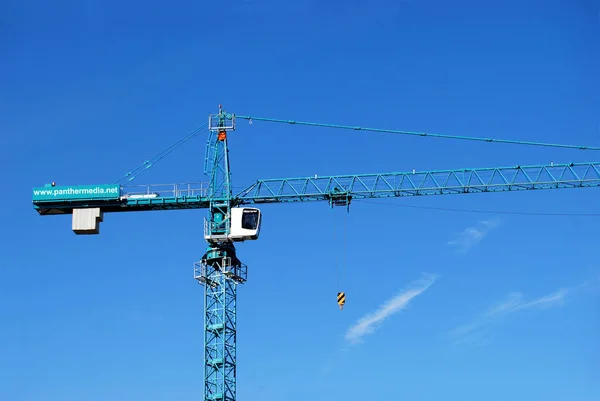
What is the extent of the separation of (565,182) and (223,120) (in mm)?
48281

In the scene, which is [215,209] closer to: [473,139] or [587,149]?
[473,139]

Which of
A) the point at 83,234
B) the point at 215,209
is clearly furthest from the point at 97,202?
the point at 215,209

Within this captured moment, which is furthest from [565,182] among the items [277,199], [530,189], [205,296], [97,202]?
[97,202]

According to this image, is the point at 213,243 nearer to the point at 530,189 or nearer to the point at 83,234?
the point at 83,234

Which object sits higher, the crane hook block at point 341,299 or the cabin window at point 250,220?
the cabin window at point 250,220

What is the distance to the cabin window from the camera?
548 feet

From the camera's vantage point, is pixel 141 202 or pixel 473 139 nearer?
pixel 141 202

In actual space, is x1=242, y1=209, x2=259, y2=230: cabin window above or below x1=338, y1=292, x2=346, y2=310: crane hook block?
above

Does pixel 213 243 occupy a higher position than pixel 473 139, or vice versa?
pixel 473 139

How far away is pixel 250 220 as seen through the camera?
167250mm

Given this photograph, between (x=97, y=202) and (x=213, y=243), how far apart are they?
53.4 feet

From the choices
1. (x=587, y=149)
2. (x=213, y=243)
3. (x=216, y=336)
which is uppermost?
(x=587, y=149)

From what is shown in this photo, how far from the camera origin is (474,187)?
173750 mm

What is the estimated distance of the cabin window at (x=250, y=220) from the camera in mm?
167000
